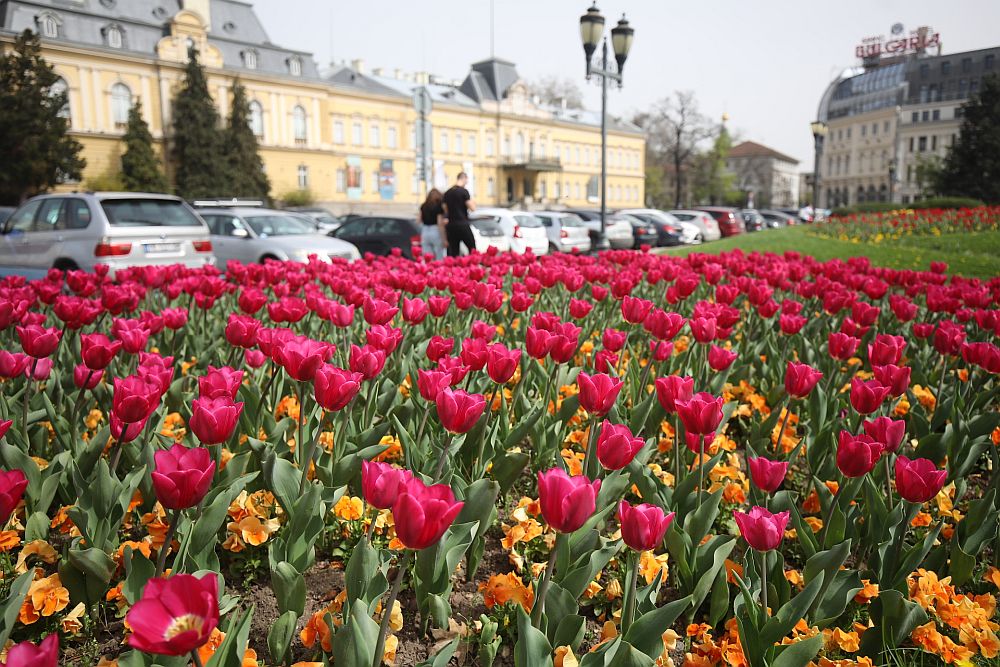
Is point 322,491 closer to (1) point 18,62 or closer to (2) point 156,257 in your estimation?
(2) point 156,257

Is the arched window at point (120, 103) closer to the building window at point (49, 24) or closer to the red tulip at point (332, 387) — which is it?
the building window at point (49, 24)

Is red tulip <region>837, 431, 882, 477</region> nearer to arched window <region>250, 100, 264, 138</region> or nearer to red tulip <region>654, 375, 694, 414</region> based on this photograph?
red tulip <region>654, 375, 694, 414</region>

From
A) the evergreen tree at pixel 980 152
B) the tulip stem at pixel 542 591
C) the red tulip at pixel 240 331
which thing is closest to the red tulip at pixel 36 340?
the red tulip at pixel 240 331

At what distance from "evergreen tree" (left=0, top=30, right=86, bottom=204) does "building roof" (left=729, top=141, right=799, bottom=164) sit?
3929 inches

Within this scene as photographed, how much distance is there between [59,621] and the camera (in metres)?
1.90

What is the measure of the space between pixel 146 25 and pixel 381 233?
35.2m

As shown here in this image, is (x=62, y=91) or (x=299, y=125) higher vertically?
(x=62, y=91)

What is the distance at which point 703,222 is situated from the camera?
96.9 ft

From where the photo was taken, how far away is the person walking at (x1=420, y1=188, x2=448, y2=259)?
33.8 feet

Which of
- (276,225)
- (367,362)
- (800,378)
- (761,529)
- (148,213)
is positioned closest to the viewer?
(761,529)

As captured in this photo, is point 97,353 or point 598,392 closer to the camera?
point 598,392

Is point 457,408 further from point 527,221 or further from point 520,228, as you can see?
point 527,221

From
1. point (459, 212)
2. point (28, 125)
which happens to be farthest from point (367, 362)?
point (28, 125)

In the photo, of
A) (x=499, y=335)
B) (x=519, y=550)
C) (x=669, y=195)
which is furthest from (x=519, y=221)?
(x=669, y=195)
